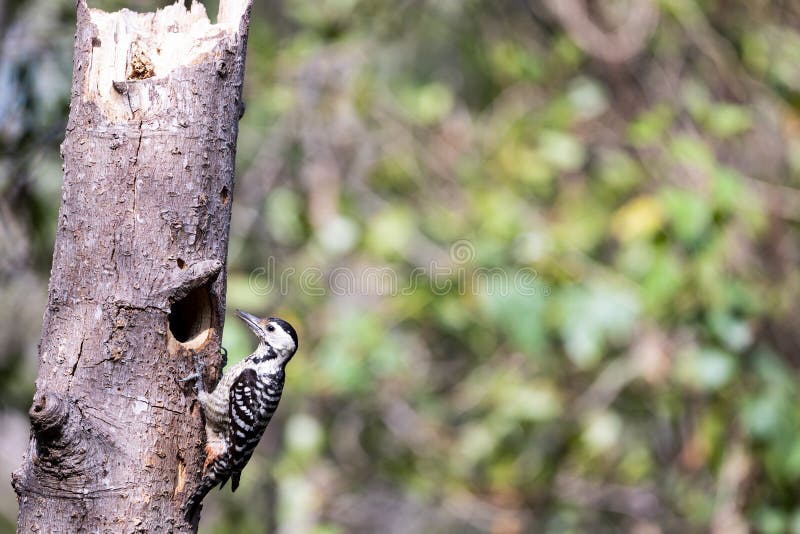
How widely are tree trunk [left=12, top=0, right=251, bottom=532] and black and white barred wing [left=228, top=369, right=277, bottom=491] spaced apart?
0.61 metres

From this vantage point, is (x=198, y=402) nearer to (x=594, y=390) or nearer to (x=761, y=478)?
(x=594, y=390)

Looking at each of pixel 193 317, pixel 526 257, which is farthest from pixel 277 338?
pixel 526 257

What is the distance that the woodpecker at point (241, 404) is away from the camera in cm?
319

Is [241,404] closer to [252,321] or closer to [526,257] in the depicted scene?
[252,321]

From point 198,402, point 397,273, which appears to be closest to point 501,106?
point 397,273

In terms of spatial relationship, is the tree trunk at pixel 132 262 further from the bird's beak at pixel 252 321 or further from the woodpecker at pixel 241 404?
the bird's beak at pixel 252 321

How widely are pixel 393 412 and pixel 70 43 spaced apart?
3757 mm

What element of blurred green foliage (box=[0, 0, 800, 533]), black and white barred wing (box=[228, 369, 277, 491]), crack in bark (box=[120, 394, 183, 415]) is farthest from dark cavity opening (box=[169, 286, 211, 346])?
blurred green foliage (box=[0, 0, 800, 533])

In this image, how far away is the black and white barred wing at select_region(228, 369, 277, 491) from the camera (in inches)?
143

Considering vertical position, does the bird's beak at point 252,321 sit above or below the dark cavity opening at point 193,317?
below

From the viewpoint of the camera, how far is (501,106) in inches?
279

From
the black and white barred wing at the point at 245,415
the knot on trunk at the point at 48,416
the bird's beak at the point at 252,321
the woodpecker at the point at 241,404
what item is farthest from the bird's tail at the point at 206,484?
the bird's beak at the point at 252,321

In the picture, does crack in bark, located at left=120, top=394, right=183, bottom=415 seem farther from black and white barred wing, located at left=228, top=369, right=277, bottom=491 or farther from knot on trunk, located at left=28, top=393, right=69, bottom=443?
black and white barred wing, located at left=228, top=369, right=277, bottom=491

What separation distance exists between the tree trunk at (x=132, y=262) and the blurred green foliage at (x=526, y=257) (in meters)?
2.09
